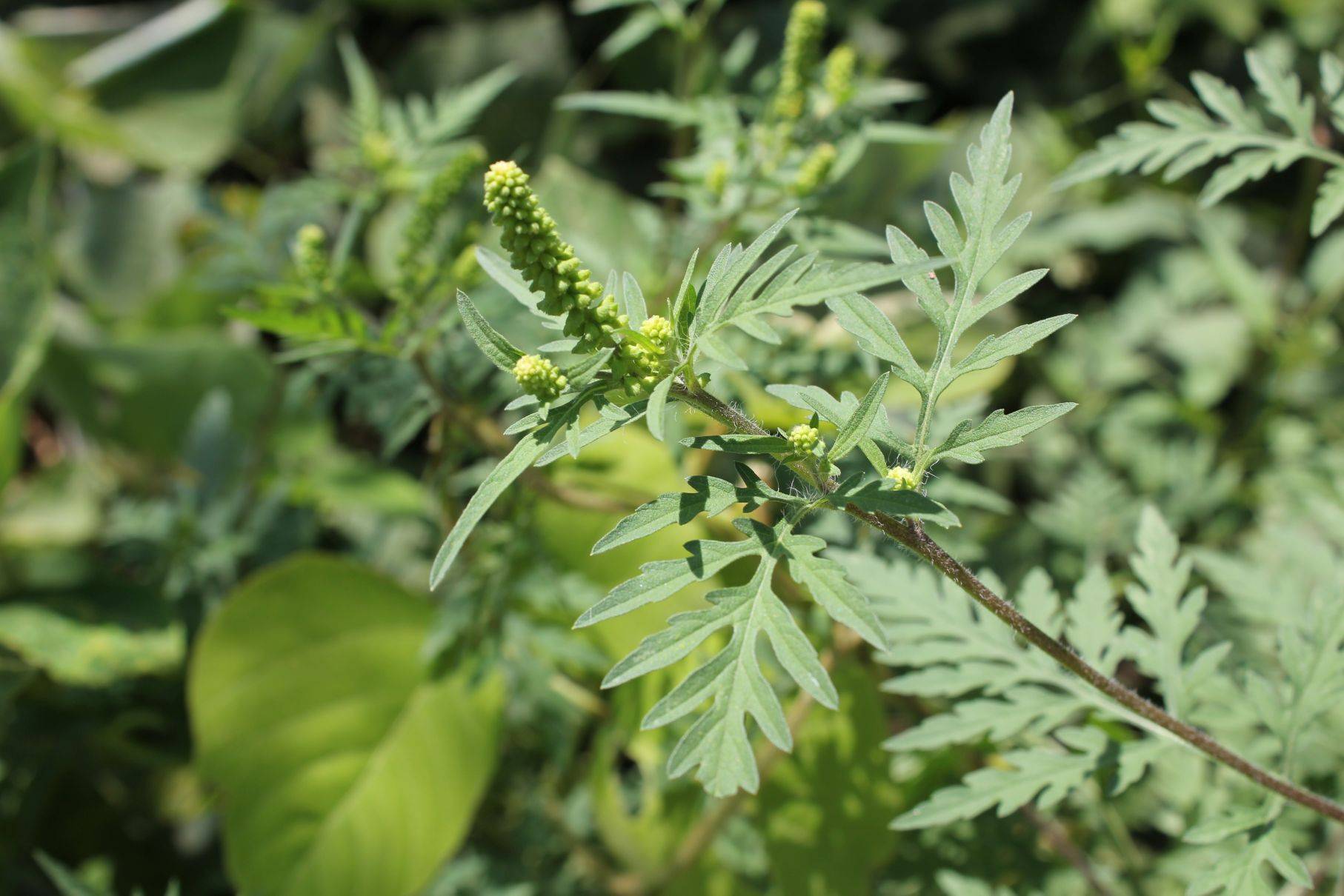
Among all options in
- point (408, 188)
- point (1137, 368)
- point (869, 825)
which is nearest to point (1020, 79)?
point (1137, 368)

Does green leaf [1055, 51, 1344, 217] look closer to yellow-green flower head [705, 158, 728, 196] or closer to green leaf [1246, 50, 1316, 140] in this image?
green leaf [1246, 50, 1316, 140]

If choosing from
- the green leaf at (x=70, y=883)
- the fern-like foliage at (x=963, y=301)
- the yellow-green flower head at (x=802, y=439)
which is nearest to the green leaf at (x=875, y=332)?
the fern-like foliage at (x=963, y=301)

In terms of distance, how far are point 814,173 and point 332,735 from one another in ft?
3.92

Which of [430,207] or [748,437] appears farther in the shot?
[430,207]

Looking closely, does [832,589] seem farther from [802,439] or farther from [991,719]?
[991,719]

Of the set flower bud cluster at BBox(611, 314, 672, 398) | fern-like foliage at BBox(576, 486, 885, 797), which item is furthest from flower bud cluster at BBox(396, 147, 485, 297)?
fern-like foliage at BBox(576, 486, 885, 797)

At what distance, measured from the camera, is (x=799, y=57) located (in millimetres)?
1428

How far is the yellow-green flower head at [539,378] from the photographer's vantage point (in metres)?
0.87

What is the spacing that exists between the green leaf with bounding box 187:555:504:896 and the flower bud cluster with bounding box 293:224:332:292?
61 centimetres

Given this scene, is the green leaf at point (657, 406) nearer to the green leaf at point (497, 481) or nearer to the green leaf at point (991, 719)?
the green leaf at point (497, 481)

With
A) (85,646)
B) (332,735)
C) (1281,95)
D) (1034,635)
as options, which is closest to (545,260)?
(1034,635)

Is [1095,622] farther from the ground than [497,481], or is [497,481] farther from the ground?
[497,481]

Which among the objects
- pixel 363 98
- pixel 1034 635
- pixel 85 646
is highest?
pixel 363 98

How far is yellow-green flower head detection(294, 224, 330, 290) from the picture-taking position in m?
1.34
